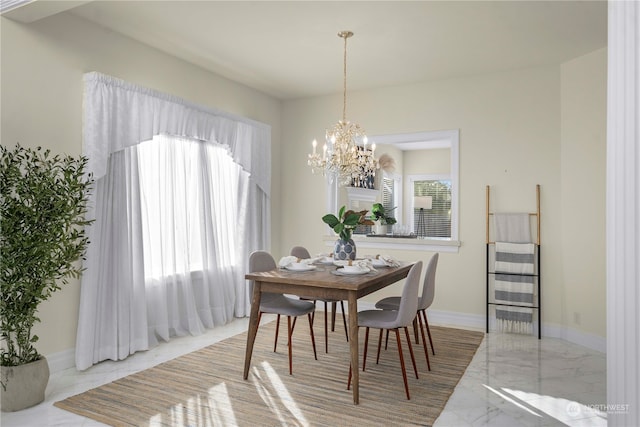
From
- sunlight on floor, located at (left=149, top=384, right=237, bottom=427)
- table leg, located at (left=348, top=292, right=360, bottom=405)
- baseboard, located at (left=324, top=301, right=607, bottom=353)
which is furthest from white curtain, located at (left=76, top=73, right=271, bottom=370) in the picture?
table leg, located at (left=348, top=292, right=360, bottom=405)

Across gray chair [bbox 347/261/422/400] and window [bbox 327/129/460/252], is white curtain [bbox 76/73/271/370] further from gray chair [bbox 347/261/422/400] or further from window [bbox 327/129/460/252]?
window [bbox 327/129/460/252]

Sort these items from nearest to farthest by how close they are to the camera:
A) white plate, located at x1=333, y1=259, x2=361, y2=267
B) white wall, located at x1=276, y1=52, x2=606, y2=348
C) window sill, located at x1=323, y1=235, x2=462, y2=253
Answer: white plate, located at x1=333, y1=259, x2=361, y2=267 → white wall, located at x1=276, y1=52, x2=606, y2=348 → window sill, located at x1=323, y1=235, x2=462, y2=253

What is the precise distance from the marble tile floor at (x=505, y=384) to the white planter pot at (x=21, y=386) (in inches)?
2.1

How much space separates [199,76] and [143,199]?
1500 millimetres

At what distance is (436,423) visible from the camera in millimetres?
2609

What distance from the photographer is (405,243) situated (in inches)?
207

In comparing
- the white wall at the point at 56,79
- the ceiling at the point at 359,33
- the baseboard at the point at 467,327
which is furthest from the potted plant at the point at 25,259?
the ceiling at the point at 359,33

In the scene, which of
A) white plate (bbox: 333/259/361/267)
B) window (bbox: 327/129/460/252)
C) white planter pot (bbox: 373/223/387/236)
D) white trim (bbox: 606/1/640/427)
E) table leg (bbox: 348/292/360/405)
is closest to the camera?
white trim (bbox: 606/1/640/427)

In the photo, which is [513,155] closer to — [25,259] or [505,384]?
[505,384]

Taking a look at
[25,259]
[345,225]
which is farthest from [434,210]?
[25,259]

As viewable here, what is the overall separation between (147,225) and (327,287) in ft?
6.61

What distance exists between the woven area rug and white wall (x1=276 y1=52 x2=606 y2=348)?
43.8 inches

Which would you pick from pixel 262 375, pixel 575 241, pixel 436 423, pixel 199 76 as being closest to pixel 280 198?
pixel 199 76

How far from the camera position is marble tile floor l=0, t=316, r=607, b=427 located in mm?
2658
